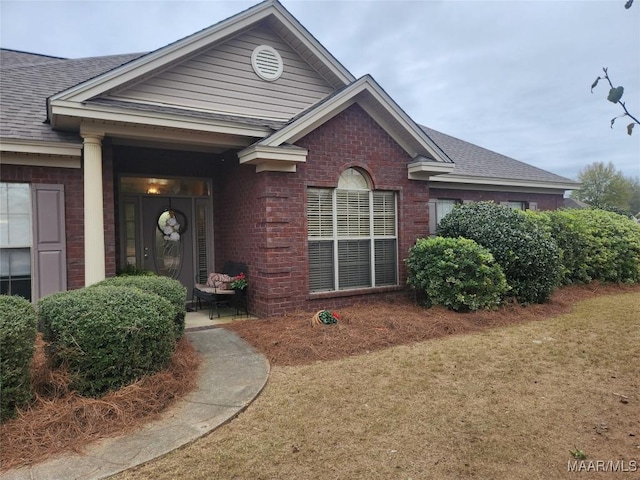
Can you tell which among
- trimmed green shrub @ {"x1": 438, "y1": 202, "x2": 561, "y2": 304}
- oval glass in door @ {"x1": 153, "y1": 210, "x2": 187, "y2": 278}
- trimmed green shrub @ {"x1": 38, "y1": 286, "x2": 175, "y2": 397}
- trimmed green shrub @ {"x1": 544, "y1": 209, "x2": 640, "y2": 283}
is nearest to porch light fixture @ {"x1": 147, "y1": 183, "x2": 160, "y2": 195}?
oval glass in door @ {"x1": 153, "y1": 210, "x2": 187, "y2": 278}

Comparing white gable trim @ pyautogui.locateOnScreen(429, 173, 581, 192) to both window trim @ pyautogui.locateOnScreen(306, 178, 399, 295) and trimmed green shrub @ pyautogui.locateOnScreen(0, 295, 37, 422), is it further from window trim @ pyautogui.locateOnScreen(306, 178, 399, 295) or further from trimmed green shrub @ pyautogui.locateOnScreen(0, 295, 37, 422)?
trimmed green shrub @ pyautogui.locateOnScreen(0, 295, 37, 422)

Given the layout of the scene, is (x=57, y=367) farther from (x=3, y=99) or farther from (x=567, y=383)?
(x=3, y=99)

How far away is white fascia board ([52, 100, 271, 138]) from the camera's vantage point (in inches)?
247

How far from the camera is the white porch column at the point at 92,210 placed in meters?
6.69

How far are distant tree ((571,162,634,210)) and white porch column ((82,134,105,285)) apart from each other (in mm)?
47274

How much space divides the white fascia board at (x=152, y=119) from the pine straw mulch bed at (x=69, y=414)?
3809mm

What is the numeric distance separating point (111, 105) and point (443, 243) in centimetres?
621

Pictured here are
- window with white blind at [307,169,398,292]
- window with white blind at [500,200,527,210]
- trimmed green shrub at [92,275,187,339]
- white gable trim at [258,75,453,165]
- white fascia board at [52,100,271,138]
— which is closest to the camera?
trimmed green shrub at [92,275,187,339]

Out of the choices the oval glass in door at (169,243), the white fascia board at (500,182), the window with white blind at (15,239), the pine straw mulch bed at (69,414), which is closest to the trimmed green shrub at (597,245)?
the white fascia board at (500,182)

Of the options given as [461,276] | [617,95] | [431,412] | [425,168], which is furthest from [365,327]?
[617,95]

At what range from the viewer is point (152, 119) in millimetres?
6738

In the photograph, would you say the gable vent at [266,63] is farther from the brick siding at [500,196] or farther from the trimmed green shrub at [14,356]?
the trimmed green shrub at [14,356]

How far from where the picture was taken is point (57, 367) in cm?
392

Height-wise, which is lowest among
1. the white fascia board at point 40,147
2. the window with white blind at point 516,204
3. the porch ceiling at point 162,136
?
the window with white blind at point 516,204
